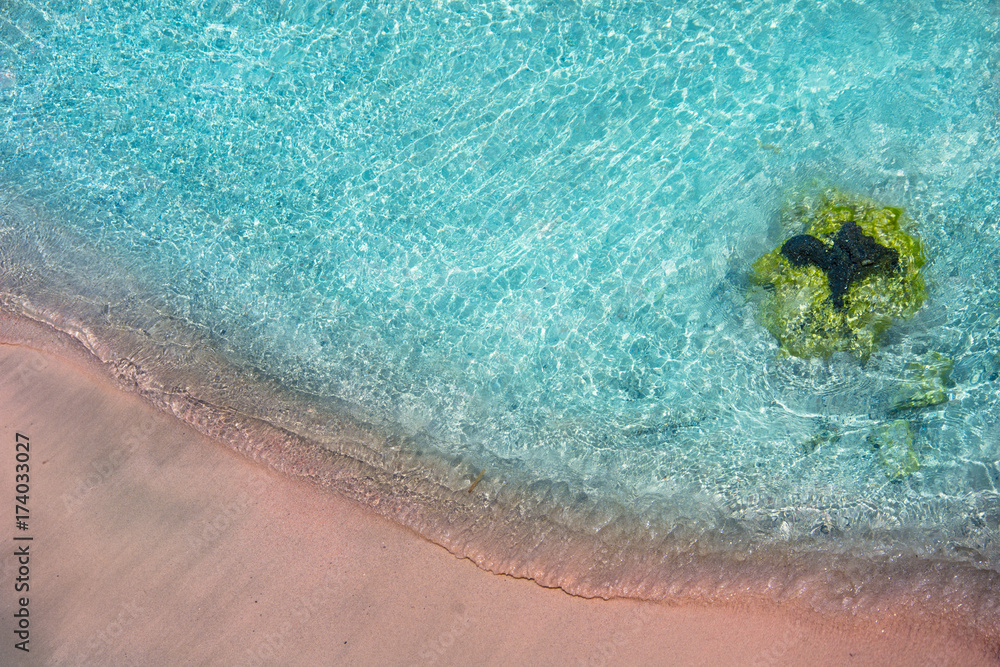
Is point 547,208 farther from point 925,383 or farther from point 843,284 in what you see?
point 925,383

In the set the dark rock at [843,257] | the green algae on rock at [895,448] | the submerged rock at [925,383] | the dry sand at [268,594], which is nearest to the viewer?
the dry sand at [268,594]

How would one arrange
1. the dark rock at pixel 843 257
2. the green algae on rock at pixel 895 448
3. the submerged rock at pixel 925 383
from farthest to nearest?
the dark rock at pixel 843 257 < the submerged rock at pixel 925 383 < the green algae on rock at pixel 895 448

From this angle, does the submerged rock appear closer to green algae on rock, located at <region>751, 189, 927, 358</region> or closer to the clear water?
the clear water

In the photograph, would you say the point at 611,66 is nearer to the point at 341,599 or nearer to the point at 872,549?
the point at 872,549

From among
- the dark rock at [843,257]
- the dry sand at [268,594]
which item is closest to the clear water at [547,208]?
the dark rock at [843,257]

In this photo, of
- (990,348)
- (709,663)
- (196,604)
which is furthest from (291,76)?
(990,348)

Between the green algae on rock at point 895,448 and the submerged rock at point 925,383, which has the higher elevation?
the submerged rock at point 925,383

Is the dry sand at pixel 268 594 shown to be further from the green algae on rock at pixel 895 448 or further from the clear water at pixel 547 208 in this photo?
the green algae on rock at pixel 895 448

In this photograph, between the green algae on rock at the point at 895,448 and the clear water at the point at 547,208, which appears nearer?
the green algae on rock at the point at 895,448
